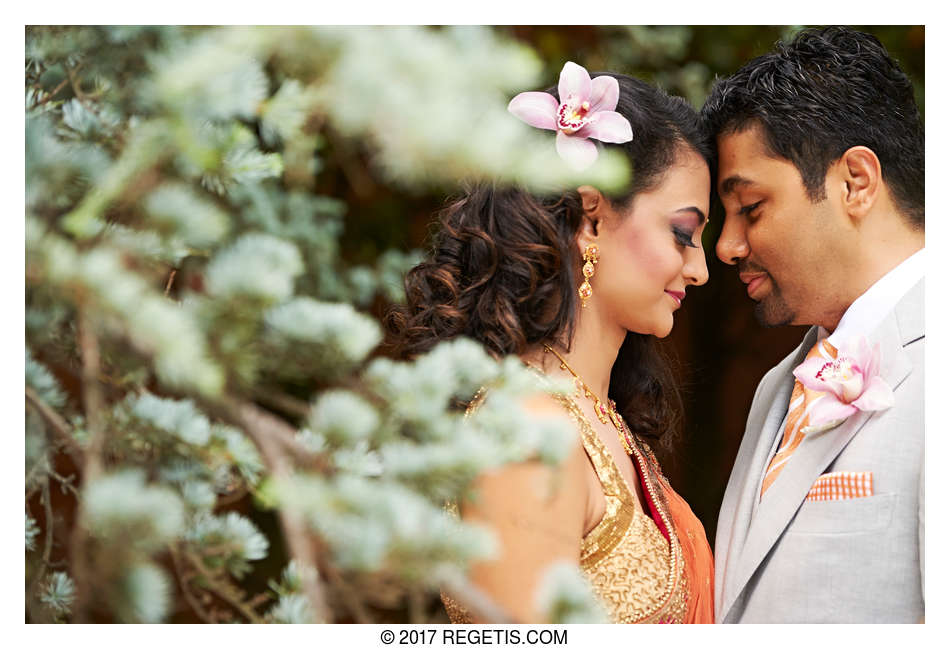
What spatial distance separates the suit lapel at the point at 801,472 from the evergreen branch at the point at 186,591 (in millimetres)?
810

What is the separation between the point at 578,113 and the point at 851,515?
2.46ft

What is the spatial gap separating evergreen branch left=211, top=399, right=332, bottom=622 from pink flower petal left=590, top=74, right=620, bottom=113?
0.71m

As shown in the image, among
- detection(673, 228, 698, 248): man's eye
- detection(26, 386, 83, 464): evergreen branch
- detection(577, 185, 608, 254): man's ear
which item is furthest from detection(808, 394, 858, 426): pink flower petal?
detection(26, 386, 83, 464): evergreen branch

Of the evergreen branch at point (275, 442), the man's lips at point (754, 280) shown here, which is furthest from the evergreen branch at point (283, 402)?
the man's lips at point (754, 280)

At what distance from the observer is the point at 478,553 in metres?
0.97

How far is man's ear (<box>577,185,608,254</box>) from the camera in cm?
144

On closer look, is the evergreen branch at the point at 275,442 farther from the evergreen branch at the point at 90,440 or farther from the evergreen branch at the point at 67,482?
the evergreen branch at the point at 67,482

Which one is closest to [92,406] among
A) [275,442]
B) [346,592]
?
[275,442]

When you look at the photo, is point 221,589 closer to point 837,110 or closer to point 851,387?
point 851,387

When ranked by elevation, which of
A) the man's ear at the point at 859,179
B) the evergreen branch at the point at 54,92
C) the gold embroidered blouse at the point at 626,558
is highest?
the evergreen branch at the point at 54,92

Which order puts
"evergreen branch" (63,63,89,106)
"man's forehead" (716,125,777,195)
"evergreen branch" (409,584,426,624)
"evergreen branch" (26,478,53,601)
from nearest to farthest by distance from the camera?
1. "evergreen branch" (409,584,426,624)
2. "evergreen branch" (63,63,89,106)
3. "evergreen branch" (26,478,53,601)
4. "man's forehead" (716,125,777,195)

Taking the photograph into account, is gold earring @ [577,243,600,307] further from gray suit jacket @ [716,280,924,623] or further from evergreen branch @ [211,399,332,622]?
evergreen branch @ [211,399,332,622]

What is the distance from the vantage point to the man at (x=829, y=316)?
4.50ft

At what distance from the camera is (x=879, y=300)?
59.1 inches
